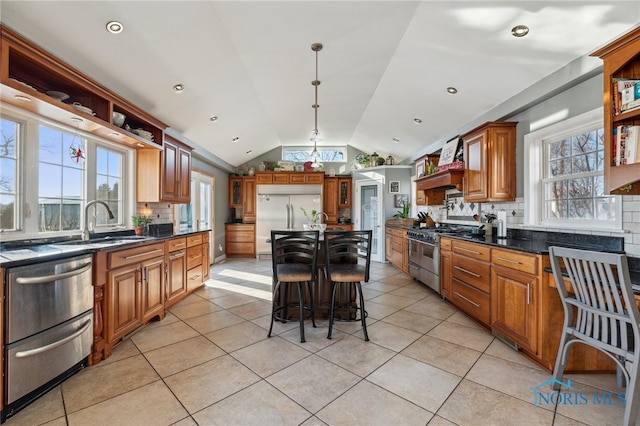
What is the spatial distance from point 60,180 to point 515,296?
4264 mm

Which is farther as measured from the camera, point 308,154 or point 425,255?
point 308,154

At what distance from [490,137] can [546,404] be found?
8.84ft

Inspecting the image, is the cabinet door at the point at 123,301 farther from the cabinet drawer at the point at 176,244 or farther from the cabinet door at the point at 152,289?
the cabinet drawer at the point at 176,244

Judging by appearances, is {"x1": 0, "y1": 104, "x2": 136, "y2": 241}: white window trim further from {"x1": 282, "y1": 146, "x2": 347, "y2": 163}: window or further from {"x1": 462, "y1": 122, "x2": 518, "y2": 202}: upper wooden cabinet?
{"x1": 282, "y1": 146, "x2": 347, "y2": 163}: window

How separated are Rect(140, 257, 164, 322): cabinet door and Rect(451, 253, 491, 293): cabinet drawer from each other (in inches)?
134

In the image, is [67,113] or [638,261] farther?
[67,113]

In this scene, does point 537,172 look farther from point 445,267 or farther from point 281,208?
point 281,208

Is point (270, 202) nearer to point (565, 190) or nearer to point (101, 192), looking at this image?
point (101, 192)

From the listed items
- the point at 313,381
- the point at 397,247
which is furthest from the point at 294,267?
→ the point at 397,247

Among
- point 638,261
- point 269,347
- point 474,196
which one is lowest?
point 269,347

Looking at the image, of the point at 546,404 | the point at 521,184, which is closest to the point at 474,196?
the point at 521,184

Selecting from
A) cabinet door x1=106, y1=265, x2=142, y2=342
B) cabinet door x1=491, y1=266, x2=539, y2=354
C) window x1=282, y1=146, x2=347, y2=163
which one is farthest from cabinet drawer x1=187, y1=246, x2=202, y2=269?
window x1=282, y1=146, x2=347, y2=163

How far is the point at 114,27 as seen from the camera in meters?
2.22

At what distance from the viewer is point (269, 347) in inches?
94.0
